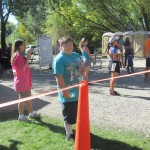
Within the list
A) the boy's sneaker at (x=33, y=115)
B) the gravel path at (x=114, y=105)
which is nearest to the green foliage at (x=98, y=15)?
the gravel path at (x=114, y=105)

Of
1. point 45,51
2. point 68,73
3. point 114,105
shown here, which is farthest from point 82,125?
point 45,51

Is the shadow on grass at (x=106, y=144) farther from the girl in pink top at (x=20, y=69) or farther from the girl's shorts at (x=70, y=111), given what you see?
the girl in pink top at (x=20, y=69)

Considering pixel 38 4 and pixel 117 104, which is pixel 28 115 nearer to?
pixel 117 104

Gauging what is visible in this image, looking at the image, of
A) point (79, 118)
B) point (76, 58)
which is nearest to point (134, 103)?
point (76, 58)

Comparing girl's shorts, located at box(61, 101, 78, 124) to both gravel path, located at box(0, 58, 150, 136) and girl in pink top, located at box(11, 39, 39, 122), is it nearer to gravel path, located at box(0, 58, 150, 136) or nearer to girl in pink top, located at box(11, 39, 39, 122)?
gravel path, located at box(0, 58, 150, 136)

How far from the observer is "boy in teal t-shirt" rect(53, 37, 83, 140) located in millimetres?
5156

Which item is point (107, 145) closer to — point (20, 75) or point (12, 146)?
point (12, 146)

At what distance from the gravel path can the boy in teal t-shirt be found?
4.05ft

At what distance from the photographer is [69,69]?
5234 mm

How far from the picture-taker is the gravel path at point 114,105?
651 centimetres

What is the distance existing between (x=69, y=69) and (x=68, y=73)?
0.07 meters

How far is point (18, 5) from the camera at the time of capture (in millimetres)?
22453

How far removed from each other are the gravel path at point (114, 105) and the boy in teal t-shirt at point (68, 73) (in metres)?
1.23

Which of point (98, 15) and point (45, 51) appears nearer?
point (45, 51)
